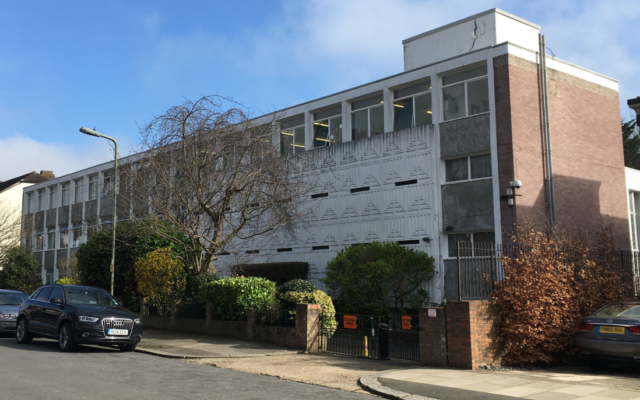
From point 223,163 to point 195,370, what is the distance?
853 centimetres

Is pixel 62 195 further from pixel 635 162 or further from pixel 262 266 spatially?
pixel 635 162

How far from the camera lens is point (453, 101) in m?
23.5

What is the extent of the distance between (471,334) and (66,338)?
912 centimetres

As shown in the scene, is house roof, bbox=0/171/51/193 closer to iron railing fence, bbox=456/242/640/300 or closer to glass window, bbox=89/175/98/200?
glass window, bbox=89/175/98/200

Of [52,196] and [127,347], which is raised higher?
[52,196]

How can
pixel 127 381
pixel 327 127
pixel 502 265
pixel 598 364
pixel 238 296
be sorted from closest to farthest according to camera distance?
pixel 127 381 < pixel 598 364 < pixel 502 265 < pixel 238 296 < pixel 327 127

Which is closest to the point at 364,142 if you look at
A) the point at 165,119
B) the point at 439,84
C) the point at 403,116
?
the point at 403,116

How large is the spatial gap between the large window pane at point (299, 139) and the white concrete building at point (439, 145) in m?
0.07

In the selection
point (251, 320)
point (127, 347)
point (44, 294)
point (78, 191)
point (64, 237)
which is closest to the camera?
point (127, 347)

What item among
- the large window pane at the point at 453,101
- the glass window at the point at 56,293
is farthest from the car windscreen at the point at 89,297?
the large window pane at the point at 453,101

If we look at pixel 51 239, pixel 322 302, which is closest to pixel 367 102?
pixel 322 302

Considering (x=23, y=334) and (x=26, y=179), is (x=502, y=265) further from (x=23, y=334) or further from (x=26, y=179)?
(x=26, y=179)

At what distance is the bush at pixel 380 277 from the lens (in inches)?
867

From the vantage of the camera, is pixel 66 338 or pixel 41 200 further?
pixel 41 200
